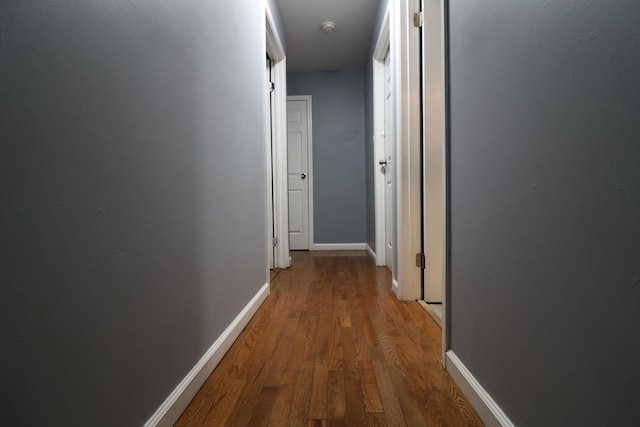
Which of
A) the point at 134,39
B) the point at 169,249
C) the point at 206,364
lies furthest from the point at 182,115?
the point at 206,364

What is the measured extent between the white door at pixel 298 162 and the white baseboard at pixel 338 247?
0.19 metres

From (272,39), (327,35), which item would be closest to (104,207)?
(272,39)

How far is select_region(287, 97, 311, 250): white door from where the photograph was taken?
4.69 metres

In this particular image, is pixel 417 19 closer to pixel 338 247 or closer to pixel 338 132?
pixel 338 132

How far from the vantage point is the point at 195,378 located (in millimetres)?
1188

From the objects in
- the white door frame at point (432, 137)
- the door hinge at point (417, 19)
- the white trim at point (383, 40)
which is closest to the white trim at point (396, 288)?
the white door frame at point (432, 137)

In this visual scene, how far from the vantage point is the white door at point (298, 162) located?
185 inches

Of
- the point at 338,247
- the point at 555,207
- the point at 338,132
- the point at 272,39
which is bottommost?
the point at 338,247

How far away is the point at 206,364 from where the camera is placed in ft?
4.23

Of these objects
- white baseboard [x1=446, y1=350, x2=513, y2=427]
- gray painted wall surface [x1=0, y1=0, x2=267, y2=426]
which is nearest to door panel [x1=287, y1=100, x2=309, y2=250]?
gray painted wall surface [x1=0, y1=0, x2=267, y2=426]

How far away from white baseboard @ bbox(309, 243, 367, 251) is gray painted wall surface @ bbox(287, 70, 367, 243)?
1.41 ft

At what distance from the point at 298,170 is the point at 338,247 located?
3.63ft

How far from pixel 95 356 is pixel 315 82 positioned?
4.43 m

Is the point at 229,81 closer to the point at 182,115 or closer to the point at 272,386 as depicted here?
the point at 182,115
